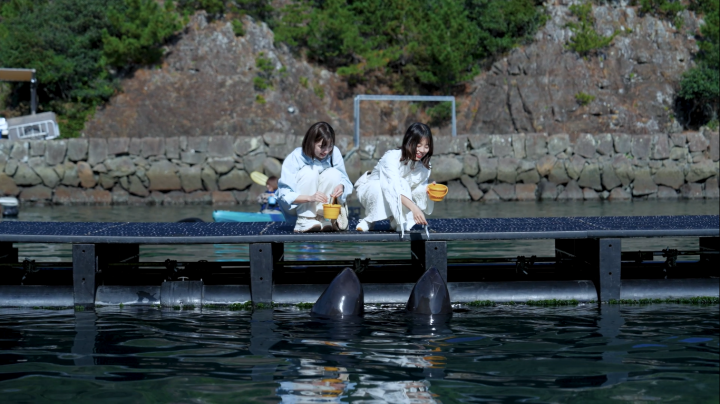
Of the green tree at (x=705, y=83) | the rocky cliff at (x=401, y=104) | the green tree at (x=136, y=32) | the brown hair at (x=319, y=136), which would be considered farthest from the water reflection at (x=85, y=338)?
the green tree at (x=705, y=83)

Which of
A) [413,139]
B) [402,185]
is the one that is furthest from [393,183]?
→ [413,139]

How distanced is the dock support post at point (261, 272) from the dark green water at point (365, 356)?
0.63 feet

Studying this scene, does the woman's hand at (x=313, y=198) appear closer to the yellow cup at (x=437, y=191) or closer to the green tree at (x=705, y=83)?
the yellow cup at (x=437, y=191)

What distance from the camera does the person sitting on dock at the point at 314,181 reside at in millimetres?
6980

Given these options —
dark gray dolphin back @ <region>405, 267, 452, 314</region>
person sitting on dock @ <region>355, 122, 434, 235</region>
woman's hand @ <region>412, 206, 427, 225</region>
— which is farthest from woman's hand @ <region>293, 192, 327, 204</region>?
dark gray dolphin back @ <region>405, 267, 452, 314</region>

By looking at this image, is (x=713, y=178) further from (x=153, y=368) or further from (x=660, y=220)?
(x=153, y=368)

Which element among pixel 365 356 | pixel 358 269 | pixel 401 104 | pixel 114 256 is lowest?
pixel 365 356

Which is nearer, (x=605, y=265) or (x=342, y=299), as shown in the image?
(x=342, y=299)

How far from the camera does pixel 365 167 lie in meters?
22.7

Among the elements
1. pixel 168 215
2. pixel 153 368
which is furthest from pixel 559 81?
pixel 153 368

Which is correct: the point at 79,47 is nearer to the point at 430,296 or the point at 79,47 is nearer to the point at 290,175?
the point at 290,175

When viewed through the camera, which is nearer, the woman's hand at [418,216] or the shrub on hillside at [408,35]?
the woman's hand at [418,216]

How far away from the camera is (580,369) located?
488 cm

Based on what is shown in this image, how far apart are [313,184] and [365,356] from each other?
2215mm
